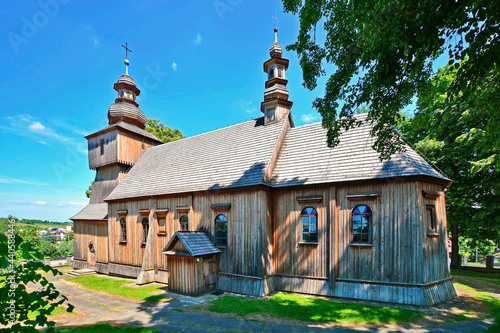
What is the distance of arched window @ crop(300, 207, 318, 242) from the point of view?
13.0 m

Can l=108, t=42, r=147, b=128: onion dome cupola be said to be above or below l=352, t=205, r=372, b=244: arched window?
above

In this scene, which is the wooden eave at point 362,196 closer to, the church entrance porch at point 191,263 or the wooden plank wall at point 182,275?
the church entrance porch at point 191,263

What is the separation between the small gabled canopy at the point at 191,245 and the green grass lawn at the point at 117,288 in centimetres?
224

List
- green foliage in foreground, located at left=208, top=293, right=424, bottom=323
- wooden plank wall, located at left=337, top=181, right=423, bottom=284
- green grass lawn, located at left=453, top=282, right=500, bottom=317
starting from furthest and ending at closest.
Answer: wooden plank wall, located at left=337, top=181, right=423, bottom=284
green grass lawn, located at left=453, top=282, right=500, bottom=317
green foliage in foreground, located at left=208, top=293, right=424, bottom=323

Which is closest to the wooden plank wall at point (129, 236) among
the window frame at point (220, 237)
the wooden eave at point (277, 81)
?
the window frame at point (220, 237)

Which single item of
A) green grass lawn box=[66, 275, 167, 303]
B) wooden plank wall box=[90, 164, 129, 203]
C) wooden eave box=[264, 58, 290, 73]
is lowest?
green grass lawn box=[66, 275, 167, 303]

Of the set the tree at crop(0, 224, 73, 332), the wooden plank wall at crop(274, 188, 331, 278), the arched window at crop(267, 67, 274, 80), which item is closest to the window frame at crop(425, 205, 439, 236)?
the wooden plank wall at crop(274, 188, 331, 278)

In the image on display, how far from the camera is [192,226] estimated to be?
1558cm

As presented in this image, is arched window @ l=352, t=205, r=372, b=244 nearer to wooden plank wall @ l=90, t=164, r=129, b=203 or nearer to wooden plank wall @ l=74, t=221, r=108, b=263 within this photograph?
wooden plank wall @ l=74, t=221, r=108, b=263

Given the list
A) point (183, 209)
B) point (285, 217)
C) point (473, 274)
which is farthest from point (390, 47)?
point (473, 274)

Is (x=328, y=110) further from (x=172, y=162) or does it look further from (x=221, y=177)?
(x=172, y=162)

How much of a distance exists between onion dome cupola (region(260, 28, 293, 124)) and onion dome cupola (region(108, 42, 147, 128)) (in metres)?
13.2

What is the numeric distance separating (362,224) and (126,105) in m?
22.0

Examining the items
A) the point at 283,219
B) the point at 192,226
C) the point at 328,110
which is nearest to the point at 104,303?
the point at 192,226
